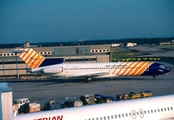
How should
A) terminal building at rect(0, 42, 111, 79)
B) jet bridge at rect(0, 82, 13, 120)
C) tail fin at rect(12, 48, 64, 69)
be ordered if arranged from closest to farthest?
1. jet bridge at rect(0, 82, 13, 120)
2. tail fin at rect(12, 48, 64, 69)
3. terminal building at rect(0, 42, 111, 79)

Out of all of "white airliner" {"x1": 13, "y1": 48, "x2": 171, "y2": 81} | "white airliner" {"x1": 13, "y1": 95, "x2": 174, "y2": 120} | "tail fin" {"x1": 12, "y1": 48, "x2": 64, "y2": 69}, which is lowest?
"white airliner" {"x1": 13, "y1": 95, "x2": 174, "y2": 120}

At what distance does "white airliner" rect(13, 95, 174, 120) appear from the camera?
2198 centimetres

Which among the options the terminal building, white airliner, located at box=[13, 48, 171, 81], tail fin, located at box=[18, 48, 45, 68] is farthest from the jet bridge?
the terminal building

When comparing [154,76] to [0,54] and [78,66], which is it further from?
[0,54]

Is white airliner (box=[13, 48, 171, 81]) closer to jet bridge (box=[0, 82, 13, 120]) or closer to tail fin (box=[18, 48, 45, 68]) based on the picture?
tail fin (box=[18, 48, 45, 68])

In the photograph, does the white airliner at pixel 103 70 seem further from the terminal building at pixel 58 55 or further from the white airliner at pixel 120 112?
the white airliner at pixel 120 112

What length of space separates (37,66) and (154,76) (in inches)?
810

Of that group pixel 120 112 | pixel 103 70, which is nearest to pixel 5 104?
pixel 120 112

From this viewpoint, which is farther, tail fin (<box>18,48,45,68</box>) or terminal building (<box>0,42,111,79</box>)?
terminal building (<box>0,42,111,79</box>)

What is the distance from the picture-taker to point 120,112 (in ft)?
76.8

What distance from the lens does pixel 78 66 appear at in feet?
188

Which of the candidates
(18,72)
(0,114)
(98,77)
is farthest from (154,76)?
(0,114)

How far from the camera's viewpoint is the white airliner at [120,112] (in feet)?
72.1

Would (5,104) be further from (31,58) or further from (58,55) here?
(58,55)
